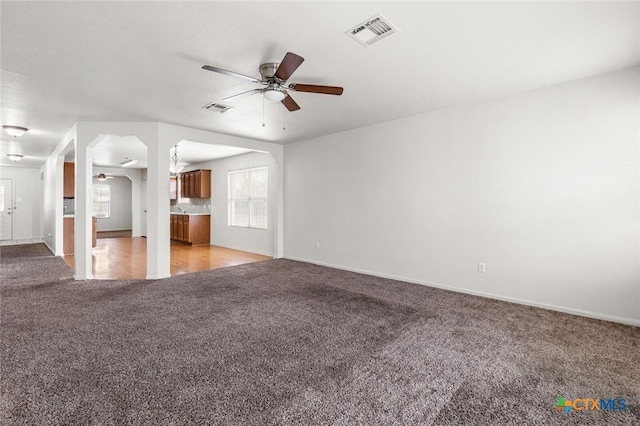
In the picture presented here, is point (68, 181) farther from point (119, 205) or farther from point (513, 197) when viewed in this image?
point (513, 197)

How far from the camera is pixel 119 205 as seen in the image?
1291 cm

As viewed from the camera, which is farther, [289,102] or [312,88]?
[289,102]

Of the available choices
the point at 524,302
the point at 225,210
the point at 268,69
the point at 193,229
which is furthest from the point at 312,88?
the point at 193,229

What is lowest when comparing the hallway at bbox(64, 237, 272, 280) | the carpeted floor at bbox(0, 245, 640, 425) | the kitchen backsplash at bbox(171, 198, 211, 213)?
the carpeted floor at bbox(0, 245, 640, 425)

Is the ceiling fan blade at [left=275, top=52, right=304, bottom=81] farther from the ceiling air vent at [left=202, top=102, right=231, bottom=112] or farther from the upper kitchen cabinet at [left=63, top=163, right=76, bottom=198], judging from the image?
Result: the upper kitchen cabinet at [left=63, top=163, right=76, bottom=198]

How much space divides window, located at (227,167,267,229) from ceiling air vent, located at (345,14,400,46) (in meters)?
5.32

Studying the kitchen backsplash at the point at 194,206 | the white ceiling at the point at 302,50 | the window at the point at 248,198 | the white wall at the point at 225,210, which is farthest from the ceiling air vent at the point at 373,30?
the kitchen backsplash at the point at 194,206

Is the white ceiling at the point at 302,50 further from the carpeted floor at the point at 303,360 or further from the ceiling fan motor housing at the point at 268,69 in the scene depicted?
the carpeted floor at the point at 303,360

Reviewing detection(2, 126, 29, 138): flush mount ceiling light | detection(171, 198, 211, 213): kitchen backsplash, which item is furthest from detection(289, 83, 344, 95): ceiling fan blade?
detection(171, 198, 211, 213): kitchen backsplash

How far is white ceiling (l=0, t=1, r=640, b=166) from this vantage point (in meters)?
2.19

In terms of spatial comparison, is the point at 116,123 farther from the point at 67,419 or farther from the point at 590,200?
the point at 590,200

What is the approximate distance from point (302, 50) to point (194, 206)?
8485 millimetres

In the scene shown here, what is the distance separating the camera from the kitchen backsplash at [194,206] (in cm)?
954

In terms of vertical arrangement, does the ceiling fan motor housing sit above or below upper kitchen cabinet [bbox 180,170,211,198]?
above
